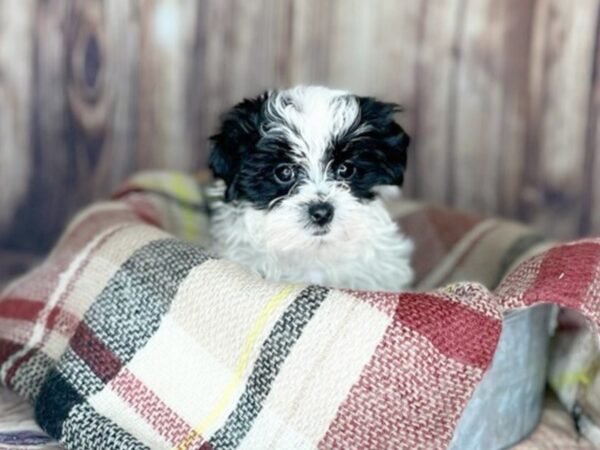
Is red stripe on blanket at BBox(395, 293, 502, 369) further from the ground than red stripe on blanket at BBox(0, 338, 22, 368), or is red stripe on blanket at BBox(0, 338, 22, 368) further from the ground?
red stripe on blanket at BBox(395, 293, 502, 369)

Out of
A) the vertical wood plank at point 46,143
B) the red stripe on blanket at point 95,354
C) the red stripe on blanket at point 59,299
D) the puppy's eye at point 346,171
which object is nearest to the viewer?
the red stripe on blanket at point 95,354

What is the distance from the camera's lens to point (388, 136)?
6.42 ft

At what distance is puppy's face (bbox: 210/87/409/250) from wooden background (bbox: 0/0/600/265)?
66 cm

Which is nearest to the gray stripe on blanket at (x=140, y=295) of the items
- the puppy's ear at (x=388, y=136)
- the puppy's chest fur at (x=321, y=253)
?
the puppy's chest fur at (x=321, y=253)

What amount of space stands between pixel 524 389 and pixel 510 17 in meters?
1.11

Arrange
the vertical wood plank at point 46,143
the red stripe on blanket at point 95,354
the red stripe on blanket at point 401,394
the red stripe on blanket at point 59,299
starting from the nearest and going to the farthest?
the red stripe on blanket at point 401,394, the red stripe on blanket at point 95,354, the red stripe on blanket at point 59,299, the vertical wood plank at point 46,143

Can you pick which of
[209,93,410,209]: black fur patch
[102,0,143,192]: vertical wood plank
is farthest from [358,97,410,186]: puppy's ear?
[102,0,143,192]: vertical wood plank

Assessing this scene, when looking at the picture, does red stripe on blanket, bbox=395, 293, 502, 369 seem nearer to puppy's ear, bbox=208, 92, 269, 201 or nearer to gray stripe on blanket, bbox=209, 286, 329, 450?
gray stripe on blanket, bbox=209, 286, 329, 450

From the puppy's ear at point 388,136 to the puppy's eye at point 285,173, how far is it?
0.62ft

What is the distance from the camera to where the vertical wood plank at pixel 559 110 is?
2.41 m

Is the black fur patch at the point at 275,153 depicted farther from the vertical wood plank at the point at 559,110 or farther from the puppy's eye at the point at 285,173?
the vertical wood plank at the point at 559,110

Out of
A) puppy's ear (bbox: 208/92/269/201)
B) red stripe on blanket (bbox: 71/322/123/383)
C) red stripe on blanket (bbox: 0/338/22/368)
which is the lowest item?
red stripe on blanket (bbox: 0/338/22/368)

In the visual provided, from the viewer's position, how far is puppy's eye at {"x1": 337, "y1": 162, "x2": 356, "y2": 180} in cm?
192

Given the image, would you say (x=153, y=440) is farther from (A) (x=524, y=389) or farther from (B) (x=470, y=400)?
(A) (x=524, y=389)
